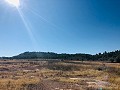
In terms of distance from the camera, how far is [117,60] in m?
147

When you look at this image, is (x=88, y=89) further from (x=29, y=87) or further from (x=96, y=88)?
(x=29, y=87)

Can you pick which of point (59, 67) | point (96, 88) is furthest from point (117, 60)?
point (96, 88)

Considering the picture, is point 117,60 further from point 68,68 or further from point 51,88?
point 51,88

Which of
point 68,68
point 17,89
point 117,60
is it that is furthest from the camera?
point 117,60

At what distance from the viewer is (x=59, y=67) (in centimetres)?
9506

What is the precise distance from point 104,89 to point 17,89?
13.0m

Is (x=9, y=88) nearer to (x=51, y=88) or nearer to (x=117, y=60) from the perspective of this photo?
(x=51, y=88)

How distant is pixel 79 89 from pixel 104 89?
378 cm

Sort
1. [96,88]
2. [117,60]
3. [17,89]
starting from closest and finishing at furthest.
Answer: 1. [17,89]
2. [96,88]
3. [117,60]

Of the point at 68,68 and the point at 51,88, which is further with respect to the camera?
the point at 68,68

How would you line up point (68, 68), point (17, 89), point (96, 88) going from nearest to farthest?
point (17, 89)
point (96, 88)
point (68, 68)

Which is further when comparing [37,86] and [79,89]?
[37,86]

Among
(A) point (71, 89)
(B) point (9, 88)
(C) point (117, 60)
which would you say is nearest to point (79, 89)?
(A) point (71, 89)

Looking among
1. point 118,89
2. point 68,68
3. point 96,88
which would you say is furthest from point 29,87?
point 68,68
